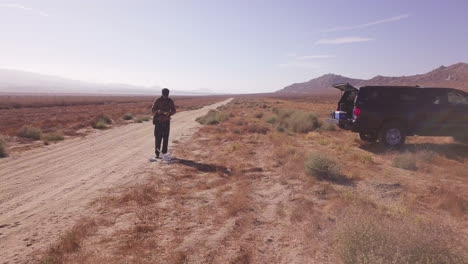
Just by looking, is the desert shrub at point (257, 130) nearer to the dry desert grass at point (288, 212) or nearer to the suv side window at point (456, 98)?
the dry desert grass at point (288, 212)

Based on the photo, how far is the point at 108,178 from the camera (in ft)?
27.3

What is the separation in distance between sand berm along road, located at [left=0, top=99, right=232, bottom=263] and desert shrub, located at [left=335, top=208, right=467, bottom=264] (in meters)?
3.82

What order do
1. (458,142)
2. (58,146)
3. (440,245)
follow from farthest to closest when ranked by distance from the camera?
(58,146), (458,142), (440,245)

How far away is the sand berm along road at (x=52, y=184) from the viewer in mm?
4992

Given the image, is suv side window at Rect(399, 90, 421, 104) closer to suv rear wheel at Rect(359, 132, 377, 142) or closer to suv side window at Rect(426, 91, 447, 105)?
suv side window at Rect(426, 91, 447, 105)

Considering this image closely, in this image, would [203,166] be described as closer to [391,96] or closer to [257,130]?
[391,96]

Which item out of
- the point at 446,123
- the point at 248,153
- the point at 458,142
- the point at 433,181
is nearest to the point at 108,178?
the point at 248,153

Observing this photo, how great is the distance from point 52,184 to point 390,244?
23.1 ft

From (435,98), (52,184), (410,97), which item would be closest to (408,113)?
(410,97)

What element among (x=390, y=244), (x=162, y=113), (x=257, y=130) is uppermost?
(x=162, y=113)

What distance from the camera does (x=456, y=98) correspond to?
12.1m

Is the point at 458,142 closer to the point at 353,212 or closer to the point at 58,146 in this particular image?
the point at 353,212

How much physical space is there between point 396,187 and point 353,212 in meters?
2.76

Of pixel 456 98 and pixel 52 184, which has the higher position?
pixel 456 98
